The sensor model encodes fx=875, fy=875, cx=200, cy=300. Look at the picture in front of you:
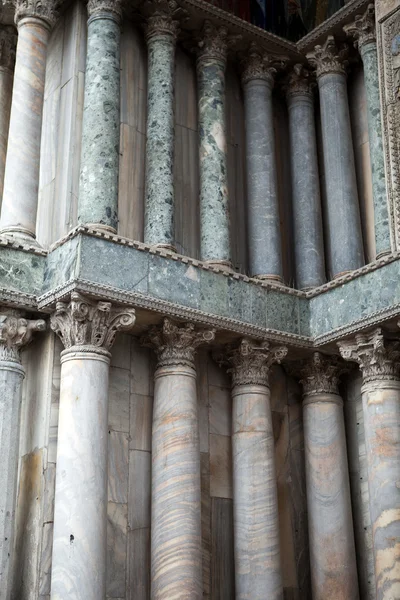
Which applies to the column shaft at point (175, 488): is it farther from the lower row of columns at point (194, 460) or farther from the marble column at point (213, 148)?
the marble column at point (213, 148)

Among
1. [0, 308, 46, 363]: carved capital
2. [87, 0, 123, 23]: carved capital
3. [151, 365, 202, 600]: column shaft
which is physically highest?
[87, 0, 123, 23]: carved capital

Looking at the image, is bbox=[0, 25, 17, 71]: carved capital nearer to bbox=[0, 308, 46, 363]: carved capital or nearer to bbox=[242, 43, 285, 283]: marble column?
bbox=[242, 43, 285, 283]: marble column

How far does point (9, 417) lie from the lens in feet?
36.4

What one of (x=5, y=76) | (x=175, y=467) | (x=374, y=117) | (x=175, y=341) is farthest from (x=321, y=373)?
(x=5, y=76)

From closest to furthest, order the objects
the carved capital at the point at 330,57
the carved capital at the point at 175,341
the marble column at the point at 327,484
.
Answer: the carved capital at the point at 175,341 < the marble column at the point at 327,484 < the carved capital at the point at 330,57

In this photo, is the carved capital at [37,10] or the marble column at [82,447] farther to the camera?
the carved capital at [37,10]

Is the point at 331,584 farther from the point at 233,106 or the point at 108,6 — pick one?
the point at 108,6

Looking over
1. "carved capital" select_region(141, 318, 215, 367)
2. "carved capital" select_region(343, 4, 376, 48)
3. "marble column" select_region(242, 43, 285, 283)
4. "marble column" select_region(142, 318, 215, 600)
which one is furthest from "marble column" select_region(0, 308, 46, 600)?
"carved capital" select_region(343, 4, 376, 48)

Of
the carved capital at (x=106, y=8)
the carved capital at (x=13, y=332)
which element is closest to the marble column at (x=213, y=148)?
the carved capital at (x=106, y=8)

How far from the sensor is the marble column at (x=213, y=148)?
1331 centimetres

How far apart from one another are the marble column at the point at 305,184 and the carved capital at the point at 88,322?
3.82 m

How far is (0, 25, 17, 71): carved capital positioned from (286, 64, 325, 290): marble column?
494 centimetres

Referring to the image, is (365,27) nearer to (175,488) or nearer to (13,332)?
(13,332)

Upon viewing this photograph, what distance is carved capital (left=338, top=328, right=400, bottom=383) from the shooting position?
487 inches
